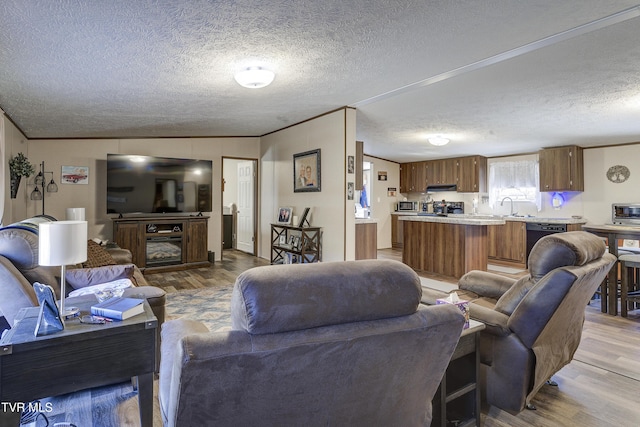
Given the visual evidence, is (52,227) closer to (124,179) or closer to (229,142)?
(124,179)

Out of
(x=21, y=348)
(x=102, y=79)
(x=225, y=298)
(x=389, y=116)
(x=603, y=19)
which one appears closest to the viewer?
(x=21, y=348)

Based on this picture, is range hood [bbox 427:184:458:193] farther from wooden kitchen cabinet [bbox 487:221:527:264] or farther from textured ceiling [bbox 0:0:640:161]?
textured ceiling [bbox 0:0:640:161]

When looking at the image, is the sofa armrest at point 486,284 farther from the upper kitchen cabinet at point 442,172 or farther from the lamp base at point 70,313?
the upper kitchen cabinet at point 442,172

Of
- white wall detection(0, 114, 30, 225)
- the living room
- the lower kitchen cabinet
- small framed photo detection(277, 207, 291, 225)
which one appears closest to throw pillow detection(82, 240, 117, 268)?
the living room

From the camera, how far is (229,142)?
7004 millimetres

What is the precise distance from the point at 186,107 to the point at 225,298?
7.93ft

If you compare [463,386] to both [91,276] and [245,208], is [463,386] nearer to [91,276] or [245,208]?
[91,276]

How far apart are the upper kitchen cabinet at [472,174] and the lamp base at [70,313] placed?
7.51 meters

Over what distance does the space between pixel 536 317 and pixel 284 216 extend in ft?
15.5

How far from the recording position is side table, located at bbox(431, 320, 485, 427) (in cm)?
169

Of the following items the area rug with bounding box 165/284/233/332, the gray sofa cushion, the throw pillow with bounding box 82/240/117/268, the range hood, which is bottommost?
the area rug with bounding box 165/284/233/332

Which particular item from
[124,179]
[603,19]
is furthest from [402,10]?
[124,179]

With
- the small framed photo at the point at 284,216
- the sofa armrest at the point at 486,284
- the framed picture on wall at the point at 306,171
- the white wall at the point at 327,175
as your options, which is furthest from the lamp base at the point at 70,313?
the small framed photo at the point at 284,216

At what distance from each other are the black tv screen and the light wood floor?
4.11m
